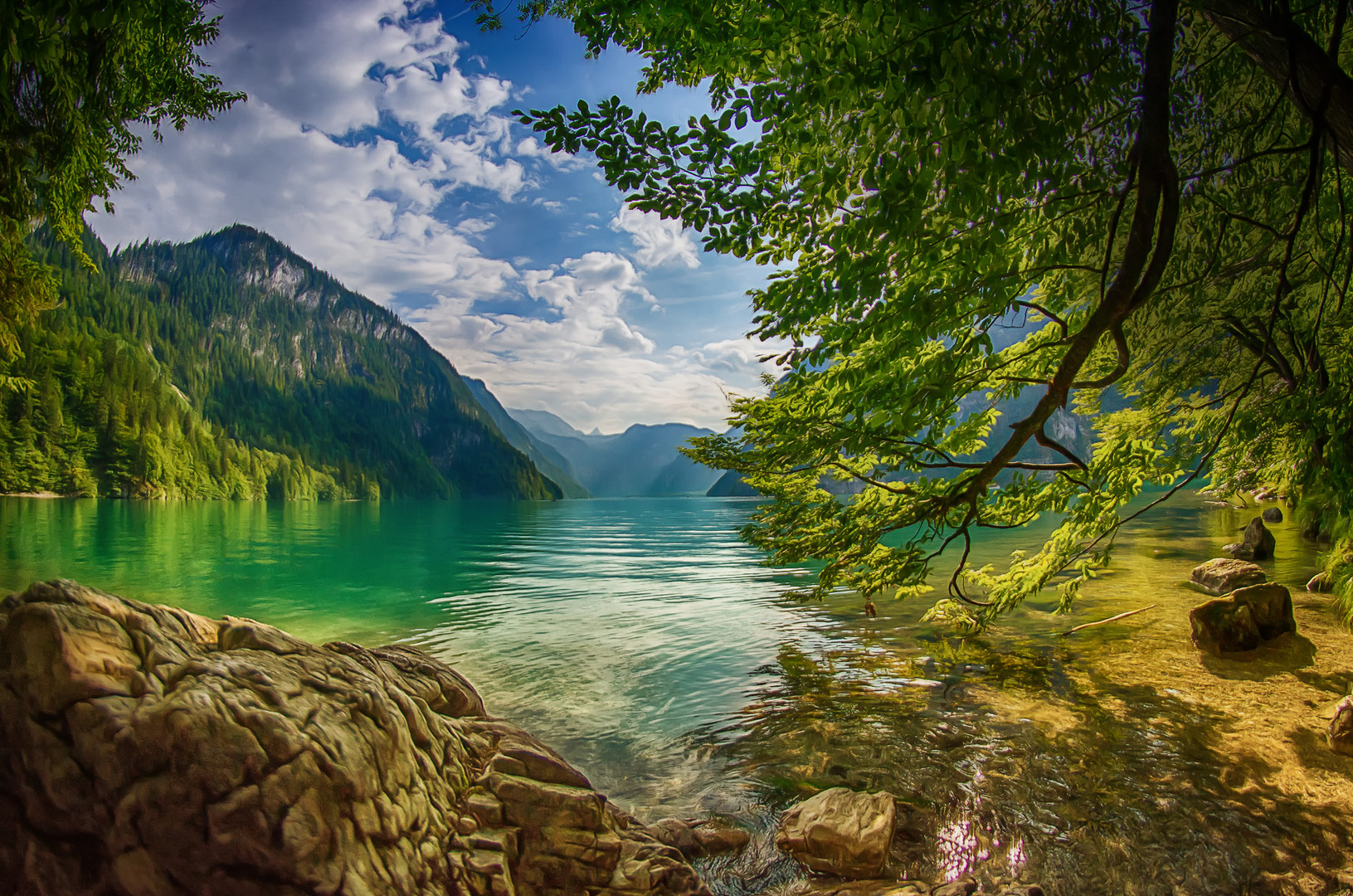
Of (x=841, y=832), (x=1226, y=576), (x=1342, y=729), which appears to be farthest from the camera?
(x=1226, y=576)

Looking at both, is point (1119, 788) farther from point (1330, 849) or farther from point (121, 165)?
point (121, 165)

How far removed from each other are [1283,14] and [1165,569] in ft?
81.5

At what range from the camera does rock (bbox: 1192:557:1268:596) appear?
54.0 ft

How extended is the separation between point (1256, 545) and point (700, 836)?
26.7 m

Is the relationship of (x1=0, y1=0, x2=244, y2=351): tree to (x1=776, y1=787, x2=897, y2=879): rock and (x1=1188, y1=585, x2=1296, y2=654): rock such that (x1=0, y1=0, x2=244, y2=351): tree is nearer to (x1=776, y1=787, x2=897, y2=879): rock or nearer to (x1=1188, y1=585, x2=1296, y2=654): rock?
(x1=776, y1=787, x2=897, y2=879): rock

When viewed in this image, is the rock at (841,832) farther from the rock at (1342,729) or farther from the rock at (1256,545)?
the rock at (1256,545)

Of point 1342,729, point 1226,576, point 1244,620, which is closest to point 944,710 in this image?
point 1342,729

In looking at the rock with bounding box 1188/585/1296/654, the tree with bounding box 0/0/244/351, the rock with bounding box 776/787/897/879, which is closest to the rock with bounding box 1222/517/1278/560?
the rock with bounding box 1188/585/1296/654

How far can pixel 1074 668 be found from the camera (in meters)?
10.9

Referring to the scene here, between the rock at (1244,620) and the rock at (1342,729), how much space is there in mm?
4641

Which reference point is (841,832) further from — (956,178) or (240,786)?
(956,178)

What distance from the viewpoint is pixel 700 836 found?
6.08 metres

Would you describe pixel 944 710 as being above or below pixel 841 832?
below

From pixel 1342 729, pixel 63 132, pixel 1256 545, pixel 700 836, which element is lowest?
pixel 700 836
